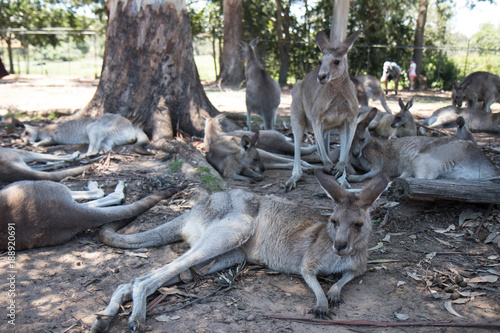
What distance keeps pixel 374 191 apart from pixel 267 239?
985 millimetres

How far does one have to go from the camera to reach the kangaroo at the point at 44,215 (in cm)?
379

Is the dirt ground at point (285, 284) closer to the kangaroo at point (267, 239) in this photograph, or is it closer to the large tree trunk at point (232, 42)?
the kangaroo at point (267, 239)

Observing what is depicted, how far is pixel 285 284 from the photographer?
3.44 metres

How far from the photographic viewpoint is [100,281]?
337cm

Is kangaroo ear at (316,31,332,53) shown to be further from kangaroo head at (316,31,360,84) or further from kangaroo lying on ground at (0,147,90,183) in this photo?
kangaroo lying on ground at (0,147,90,183)

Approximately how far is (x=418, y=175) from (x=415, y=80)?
1736cm

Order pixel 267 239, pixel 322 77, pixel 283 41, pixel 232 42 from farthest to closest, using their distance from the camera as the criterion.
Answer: pixel 283 41 → pixel 232 42 → pixel 322 77 → pixel 267 239

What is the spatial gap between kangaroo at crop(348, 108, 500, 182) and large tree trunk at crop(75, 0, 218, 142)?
3.17m

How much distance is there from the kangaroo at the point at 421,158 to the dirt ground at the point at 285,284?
876mm

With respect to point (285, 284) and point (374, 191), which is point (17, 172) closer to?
point (285, 284)

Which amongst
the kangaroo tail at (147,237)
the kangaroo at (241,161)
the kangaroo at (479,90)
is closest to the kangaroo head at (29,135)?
the kangaroo at (241,161)

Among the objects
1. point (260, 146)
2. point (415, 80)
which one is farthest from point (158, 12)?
point (415, 80)

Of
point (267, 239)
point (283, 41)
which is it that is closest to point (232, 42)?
point (283, 41)

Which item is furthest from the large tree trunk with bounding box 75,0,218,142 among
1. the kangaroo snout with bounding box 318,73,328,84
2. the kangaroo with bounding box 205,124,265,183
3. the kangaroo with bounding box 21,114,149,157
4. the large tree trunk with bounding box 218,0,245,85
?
the large tree trunk with bounding box 218,0,245,85
